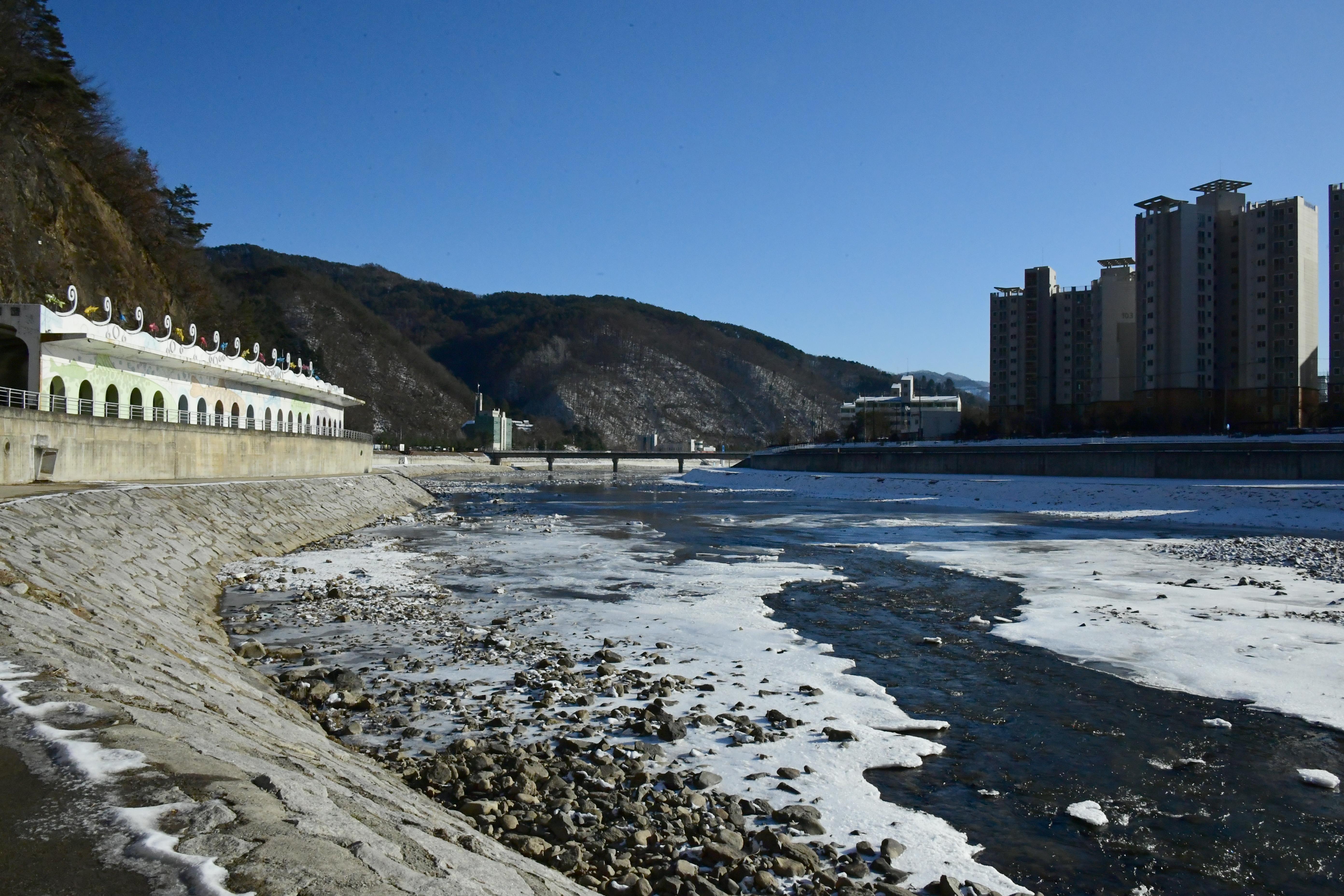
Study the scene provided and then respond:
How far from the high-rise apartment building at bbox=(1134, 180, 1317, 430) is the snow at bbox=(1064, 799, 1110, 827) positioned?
276ft

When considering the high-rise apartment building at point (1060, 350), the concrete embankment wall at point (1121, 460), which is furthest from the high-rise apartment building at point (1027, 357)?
the concrete embankment wall at point (1121, 460)

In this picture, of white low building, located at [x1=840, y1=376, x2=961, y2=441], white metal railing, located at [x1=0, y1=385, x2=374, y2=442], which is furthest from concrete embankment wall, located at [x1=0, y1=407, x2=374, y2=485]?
white low building, located at [x1=840, y1=376, x2=961, y2=441]

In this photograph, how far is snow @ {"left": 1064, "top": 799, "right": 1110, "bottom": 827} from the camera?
705 centimetres

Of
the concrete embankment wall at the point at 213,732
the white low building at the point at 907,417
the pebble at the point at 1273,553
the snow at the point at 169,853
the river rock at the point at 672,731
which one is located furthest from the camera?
the white low building at the point at 907,417

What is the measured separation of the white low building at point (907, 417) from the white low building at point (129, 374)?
3307 inches

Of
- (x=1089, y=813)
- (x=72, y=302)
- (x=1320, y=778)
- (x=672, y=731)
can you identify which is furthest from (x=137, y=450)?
(x=1320, y=778)

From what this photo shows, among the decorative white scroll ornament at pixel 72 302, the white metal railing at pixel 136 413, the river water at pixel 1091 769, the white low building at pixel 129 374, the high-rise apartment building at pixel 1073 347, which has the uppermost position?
the high-rise apartment building at pixel 1073 347

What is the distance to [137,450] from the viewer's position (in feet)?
99.2

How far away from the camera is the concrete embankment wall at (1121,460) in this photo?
47.1 m

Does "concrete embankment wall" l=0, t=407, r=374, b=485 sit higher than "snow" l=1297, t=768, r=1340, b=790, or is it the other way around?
"concrete embankment wall" l=0, t=407, r=374, b=485

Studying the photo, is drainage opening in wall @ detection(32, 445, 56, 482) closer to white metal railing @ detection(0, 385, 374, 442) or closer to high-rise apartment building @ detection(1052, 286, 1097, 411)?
white metal railing @ detection(0, 385, 374, 442)

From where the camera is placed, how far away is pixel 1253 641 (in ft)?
42.8

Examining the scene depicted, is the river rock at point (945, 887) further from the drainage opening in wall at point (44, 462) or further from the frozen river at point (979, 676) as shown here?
the drainage opening in wall at point (44, 462)

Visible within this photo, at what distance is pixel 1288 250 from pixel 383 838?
3854 inches
